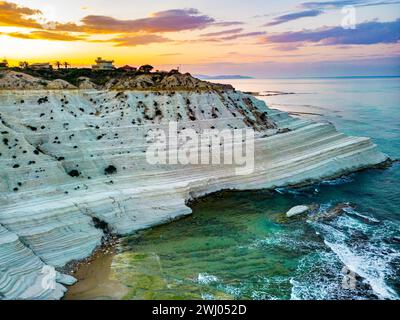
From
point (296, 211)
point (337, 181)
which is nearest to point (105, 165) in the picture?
point (296, 211)

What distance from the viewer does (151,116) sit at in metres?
43.6

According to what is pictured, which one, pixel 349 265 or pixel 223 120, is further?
pixel 223 120

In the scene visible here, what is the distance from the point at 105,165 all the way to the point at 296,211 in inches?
658

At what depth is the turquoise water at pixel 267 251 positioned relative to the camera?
2031 cm

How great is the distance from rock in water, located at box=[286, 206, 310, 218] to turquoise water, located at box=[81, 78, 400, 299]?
2.25ft

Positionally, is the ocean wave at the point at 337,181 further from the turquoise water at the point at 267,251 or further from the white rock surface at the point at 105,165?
the turquoise water at the point at 267,251

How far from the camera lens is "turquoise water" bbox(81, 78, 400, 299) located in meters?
20.3

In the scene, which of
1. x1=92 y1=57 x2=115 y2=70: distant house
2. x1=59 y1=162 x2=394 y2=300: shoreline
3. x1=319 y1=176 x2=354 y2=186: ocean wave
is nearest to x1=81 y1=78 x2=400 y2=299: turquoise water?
x1=59 y1=162 x2=394 y2=300: shoreline

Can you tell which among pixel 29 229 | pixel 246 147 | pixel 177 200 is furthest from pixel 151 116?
pixel 29 229

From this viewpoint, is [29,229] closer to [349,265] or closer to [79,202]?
[79,202]

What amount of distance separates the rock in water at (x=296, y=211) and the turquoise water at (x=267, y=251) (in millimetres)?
687

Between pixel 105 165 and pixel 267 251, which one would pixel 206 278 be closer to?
pixel 267 251

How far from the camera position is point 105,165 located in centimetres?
3462

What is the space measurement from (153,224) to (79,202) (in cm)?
540
